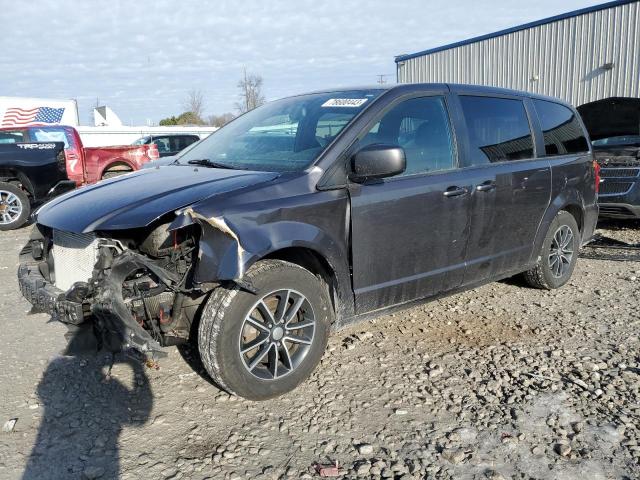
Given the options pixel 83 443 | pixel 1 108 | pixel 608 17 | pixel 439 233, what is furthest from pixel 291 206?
pixel 1 108

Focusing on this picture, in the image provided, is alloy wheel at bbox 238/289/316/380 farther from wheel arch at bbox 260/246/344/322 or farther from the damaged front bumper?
the damaged front bumper

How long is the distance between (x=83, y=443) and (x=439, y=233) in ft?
8.19

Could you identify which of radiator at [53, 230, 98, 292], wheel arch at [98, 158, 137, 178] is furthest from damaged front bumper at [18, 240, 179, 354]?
wheel arch at [98, 158, 137, 178]

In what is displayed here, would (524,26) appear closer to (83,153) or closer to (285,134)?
(83,153)

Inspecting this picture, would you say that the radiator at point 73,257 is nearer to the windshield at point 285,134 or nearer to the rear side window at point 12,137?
the windshield at point 285,134

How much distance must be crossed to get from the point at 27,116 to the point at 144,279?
29.0 m

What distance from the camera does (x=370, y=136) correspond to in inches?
136

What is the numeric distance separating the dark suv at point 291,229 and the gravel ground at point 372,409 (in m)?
0.35

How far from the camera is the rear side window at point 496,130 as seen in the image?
13.3 feet

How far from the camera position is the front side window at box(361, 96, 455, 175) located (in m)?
3.60

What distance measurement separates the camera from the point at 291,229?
3.02 meters

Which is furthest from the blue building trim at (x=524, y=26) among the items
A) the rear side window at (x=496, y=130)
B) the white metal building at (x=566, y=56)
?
the rear side window at (x=496, y=130)

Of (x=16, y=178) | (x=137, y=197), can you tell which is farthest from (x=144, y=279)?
(x=16, y=178)

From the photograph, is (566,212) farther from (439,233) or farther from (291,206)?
(291,206)
